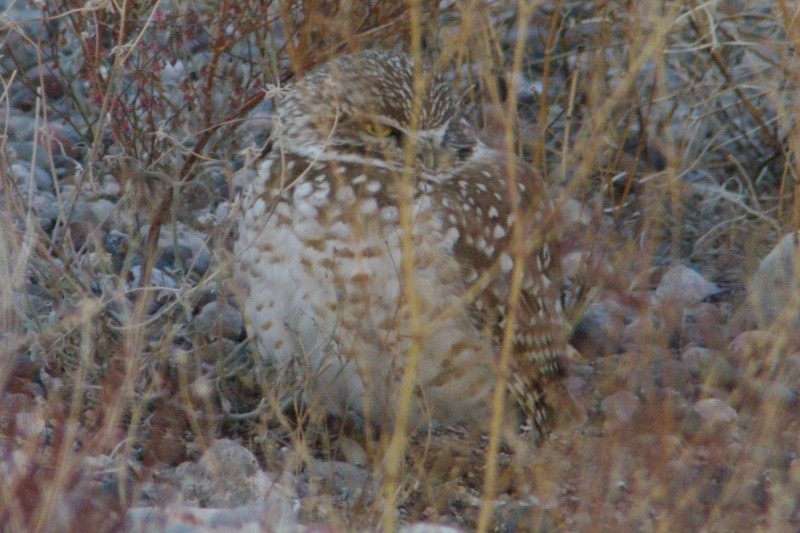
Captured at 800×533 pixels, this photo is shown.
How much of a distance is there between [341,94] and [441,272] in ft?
2.17

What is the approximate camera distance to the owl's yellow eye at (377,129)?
14.2ft

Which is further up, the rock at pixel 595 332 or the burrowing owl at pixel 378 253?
the burrowing owl at pixel 378 253

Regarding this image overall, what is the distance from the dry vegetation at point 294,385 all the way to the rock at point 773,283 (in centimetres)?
9

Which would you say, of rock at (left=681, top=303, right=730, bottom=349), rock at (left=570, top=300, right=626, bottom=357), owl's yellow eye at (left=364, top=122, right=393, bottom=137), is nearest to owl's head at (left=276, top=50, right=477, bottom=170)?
owl's yellow eye at (left=364, top=122, right=393, bottom=137)

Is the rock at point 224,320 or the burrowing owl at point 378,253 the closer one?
the burrowing owl at point 378,253

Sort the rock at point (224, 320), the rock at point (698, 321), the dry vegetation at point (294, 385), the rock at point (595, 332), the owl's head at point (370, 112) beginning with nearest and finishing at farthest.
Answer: the dry vegetation at point (294, 385)
the owl's head at point (370, 112)
the rock at point (224, 320)
the rock at point (698, 321)
the rock at point (595, 332)

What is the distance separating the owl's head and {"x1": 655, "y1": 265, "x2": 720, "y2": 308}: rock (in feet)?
4.50

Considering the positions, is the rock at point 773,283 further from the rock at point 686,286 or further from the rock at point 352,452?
the rock at point 352,452

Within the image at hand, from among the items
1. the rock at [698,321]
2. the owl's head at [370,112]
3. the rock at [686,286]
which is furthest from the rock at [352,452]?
the rock at [686,286]

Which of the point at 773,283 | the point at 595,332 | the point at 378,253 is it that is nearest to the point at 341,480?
the point at 378,253

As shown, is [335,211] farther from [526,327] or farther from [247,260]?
[526,327]

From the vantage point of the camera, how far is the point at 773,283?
207 inches

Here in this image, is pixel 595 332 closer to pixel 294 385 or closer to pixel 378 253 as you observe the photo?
pixel 378 253

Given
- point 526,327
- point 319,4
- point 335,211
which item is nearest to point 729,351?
point 526,327
